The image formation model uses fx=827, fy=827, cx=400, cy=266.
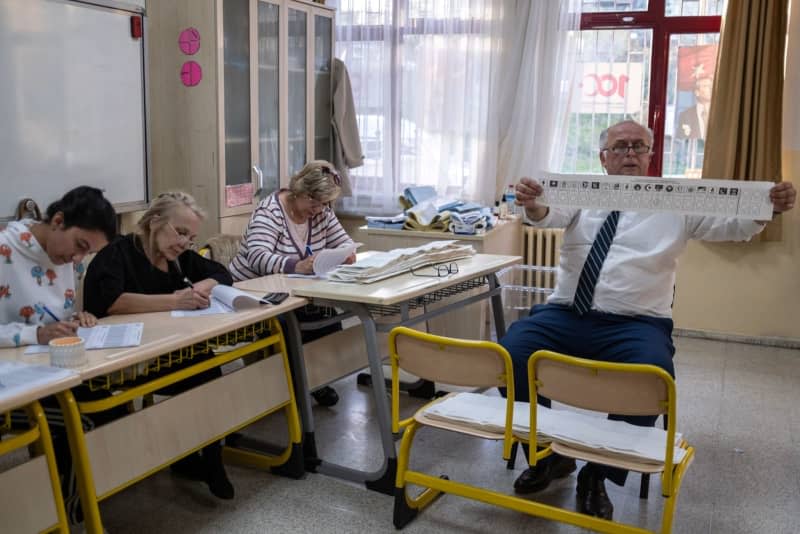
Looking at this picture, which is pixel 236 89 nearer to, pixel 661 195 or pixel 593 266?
pixel 593 266

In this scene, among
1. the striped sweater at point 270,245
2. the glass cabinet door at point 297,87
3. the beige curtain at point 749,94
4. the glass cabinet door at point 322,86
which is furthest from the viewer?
the glass cabinet door at point 322,86

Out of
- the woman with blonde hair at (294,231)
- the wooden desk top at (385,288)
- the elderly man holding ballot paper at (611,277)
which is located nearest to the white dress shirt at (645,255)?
the elderly man holding ballot paper at (611,277)

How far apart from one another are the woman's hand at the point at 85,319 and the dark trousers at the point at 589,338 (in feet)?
4.63

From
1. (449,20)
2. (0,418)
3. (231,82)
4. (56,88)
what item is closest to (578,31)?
(449,20)

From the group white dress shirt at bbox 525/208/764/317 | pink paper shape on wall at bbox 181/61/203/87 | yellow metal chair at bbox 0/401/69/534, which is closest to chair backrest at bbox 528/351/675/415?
white dress shirt at bbox 525/208/764/317

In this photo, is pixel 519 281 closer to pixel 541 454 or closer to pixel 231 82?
pixel 231 82

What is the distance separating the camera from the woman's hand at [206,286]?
290 cm

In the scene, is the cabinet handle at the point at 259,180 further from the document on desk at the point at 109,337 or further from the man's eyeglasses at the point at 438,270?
the document on desk at the point at 109,337

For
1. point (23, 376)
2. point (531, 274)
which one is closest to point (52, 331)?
point (23, 376)

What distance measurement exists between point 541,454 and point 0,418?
1.49 m

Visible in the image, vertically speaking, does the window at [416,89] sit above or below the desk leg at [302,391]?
above

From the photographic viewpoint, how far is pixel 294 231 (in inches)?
146

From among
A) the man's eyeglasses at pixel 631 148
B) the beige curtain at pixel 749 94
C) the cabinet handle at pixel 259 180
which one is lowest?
the cabinet handle at pixel 259 180

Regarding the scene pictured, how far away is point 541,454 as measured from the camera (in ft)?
7.77
